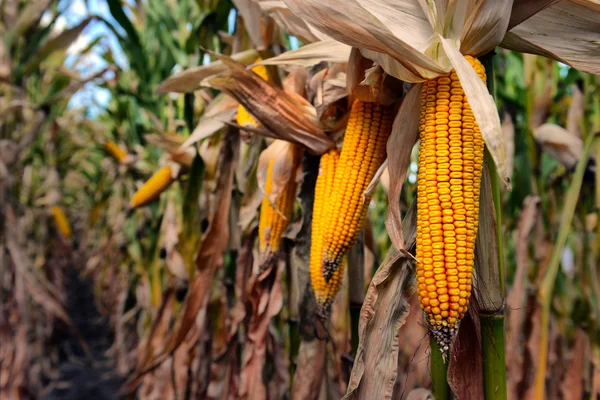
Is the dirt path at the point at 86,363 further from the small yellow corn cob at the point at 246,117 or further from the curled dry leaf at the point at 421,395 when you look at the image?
the curled dry leaf at the point at 421,395

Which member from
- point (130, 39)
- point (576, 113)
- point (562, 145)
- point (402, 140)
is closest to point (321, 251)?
point (402, 140)

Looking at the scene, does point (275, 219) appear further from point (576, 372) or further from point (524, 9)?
point (576, 372)

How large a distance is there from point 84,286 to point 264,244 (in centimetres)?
1065

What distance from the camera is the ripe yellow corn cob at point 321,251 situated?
114 cm

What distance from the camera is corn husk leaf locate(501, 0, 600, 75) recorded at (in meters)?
0.94

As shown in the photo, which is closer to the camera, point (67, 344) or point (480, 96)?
point (480, 96)

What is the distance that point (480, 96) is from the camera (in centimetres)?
77

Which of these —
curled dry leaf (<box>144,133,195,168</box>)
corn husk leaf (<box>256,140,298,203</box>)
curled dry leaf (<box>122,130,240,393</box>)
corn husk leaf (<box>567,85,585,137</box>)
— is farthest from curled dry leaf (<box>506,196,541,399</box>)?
curled dry leaf (<box>144,133,195,168</box>)

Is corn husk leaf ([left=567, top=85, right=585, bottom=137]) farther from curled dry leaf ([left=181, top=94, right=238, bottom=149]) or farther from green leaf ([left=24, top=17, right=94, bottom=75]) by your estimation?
green leaf ([left=24, top=17, right=94, bottom=75])

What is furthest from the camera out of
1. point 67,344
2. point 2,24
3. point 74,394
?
point 67,344

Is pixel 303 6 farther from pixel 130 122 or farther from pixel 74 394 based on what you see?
pixel 74 394

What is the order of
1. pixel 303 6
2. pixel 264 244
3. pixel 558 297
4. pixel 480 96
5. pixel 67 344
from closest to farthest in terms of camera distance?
1. pixel 480 96
2. pixel 303 6
3. pixel 264 244
4. pixel 558 297
5. pixel 67 344

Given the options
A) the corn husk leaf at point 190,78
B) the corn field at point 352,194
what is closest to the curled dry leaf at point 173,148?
the corn field at point 352,194

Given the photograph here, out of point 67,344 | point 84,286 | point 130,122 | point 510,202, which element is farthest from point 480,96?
point 84,286
